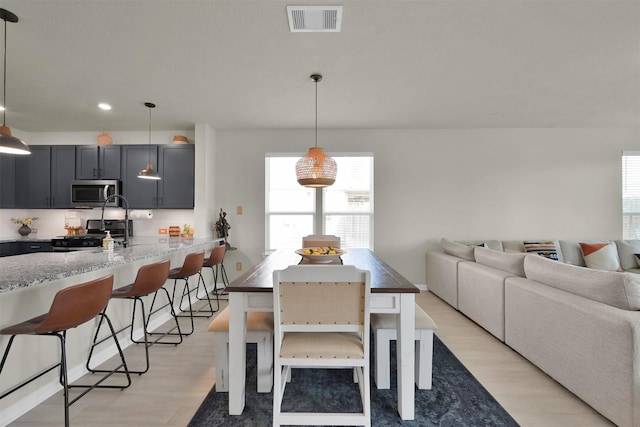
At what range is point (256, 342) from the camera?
1.94 meters

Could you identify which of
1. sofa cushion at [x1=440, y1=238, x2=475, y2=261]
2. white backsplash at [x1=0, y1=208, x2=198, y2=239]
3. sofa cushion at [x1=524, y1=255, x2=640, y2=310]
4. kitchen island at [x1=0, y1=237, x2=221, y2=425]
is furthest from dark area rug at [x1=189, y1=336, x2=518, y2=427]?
white backsplash at [x1=0, y1=208, x2=198, y2=239]

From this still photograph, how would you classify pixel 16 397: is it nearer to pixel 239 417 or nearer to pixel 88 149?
pixel 239 417

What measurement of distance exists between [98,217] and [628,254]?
8.06 meters

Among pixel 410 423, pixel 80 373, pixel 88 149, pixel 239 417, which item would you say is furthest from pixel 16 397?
pixel 88 149

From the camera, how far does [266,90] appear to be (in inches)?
126

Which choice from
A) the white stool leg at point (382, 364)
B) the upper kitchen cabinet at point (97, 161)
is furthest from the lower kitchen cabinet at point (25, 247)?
the white stool leg at point (382, 364)

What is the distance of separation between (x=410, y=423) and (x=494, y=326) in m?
1.58

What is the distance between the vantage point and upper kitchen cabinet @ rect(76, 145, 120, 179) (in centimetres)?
448

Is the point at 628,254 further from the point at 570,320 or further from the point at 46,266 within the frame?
the point at 46,266

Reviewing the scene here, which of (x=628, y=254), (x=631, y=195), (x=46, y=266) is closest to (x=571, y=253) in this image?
(x=628, y=254)

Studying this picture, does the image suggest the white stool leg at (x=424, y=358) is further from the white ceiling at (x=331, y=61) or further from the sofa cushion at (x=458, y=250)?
the white ceiling at (x=331, y=61)

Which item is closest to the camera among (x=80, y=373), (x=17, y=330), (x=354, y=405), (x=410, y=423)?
(x=17, y=330)

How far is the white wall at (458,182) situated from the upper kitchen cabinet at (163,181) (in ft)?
1.57

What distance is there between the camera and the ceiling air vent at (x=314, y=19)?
1.93m
